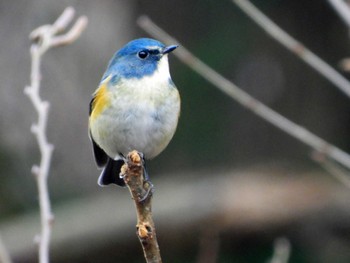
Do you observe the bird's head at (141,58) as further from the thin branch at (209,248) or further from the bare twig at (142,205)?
the thin branch at (209,248)

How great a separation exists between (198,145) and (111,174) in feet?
13.9

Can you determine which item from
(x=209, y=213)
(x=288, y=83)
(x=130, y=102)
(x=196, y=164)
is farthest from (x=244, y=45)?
(x=130, y=102)

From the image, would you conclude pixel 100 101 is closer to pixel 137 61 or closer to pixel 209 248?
pixel 137 61

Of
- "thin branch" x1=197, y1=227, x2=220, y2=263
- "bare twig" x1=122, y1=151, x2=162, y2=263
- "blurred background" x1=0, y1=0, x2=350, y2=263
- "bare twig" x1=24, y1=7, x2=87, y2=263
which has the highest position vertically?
"blurred background" x1=0, y1=0, x2=350, y2=263

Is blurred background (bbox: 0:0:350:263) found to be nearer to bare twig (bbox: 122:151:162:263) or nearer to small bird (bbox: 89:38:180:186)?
small bird (bbox: 89:38:180:186)

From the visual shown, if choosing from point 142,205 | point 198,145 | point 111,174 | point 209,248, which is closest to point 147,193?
point 142,205

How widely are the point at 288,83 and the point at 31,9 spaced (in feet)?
8.38

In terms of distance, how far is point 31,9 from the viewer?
7.96 m

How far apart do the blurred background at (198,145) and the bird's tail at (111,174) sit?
2683 millimetres

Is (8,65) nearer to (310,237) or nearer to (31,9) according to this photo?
(31,9)

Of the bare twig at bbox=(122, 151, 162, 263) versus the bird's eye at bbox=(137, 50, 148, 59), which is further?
the bird's eye at bbox=(137, 50, 148, 59)

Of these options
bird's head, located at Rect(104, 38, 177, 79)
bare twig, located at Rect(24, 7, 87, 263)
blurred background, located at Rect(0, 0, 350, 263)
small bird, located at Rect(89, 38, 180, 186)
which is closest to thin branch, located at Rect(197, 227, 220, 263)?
blurred background, located at Rect(0, 0, 350, 263)

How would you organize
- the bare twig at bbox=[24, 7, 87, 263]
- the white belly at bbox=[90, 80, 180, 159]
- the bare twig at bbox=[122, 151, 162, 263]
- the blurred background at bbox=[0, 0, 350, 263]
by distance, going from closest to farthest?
the bare twig at bbox=[122, 151, 162, 263]
the bare twig at bbox=[24, 7, 87, 263]
the white belly at bbox=[90, 80, 180, 159]
the blurred background at bbox=[0, 0, 350, 263]

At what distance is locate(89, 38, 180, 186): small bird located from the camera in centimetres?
414
